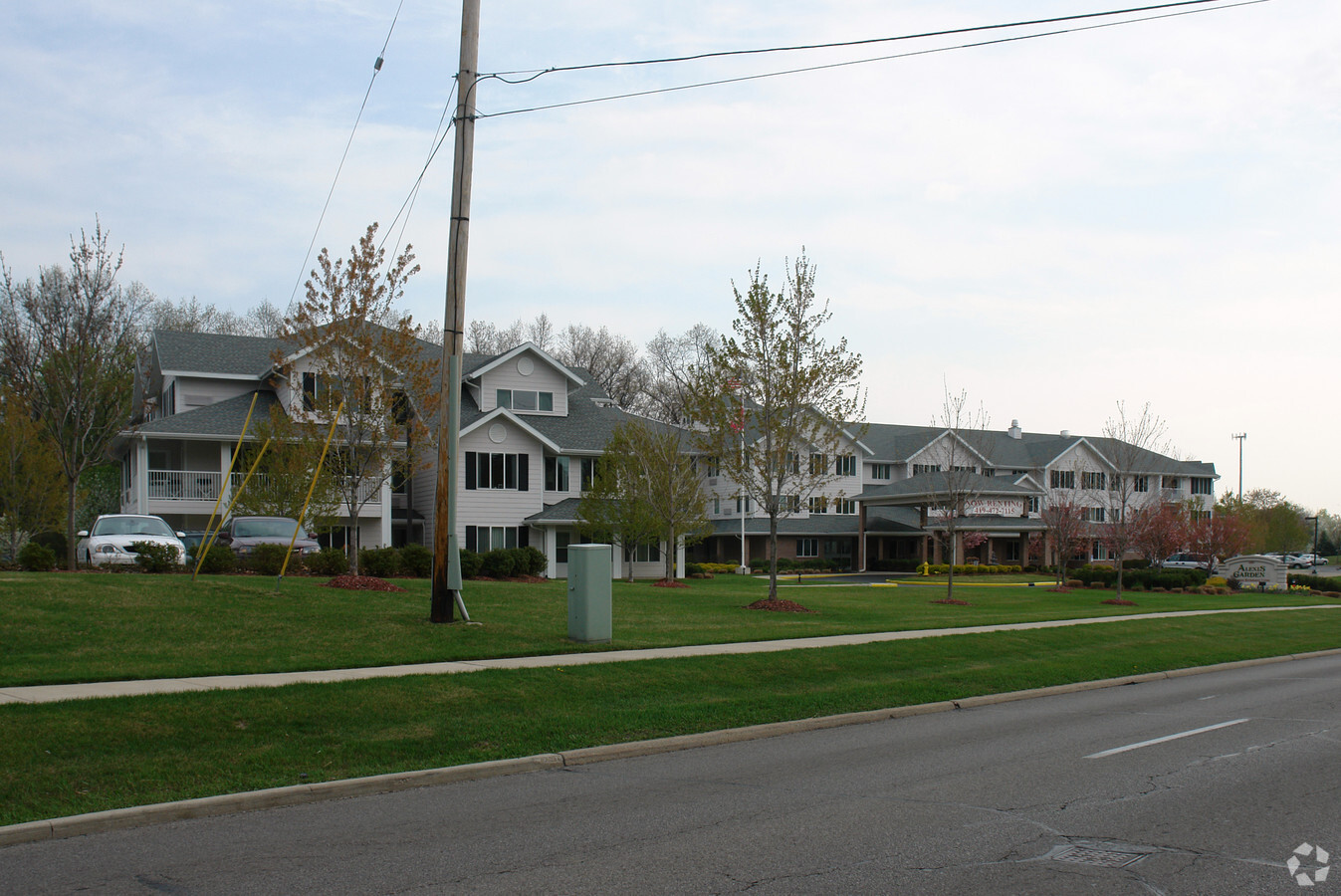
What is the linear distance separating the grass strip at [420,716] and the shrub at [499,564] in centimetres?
1987

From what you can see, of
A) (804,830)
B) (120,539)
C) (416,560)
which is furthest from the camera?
(416,560)

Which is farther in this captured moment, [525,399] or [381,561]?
[525,399]

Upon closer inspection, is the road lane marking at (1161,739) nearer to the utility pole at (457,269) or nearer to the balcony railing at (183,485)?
the utility pole at (457,269)

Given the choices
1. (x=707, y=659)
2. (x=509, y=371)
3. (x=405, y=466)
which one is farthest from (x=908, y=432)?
(x=707, y=659)

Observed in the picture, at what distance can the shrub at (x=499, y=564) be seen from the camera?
1372 inches

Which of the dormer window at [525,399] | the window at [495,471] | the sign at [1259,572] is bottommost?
the sign at [1259,572]

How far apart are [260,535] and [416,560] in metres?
4.10

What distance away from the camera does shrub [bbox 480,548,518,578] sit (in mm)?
34844

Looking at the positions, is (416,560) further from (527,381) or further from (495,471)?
(527,381)

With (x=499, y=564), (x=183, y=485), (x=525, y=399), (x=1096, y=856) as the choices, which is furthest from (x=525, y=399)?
(x=1096, y=856)

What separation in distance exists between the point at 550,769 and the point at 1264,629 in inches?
851

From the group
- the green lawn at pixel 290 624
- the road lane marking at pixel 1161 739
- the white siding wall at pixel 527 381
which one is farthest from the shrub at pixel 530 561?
the road lane marking at pixel 1161 739

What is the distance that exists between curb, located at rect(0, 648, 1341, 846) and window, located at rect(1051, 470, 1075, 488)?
198ft

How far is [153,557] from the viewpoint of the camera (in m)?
23.1
